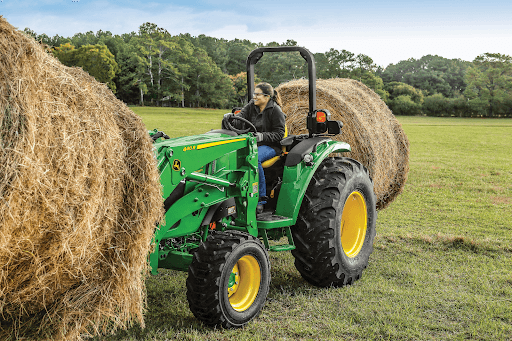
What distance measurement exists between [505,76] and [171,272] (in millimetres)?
70547

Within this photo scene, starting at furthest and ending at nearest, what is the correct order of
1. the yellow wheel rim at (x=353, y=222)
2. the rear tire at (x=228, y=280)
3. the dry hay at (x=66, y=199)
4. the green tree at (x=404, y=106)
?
the green tree at (x=404, y=106), the yellow wheel rim at (x=353, y=222), the rear tire at (x=228, y=280), the dry hay at (x=66, y=199)

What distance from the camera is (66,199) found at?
9.56 ft

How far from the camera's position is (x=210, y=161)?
→ 4.30 meters

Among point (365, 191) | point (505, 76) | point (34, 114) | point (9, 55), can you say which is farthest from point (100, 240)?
point (505, 76)

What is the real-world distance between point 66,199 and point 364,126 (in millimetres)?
5788

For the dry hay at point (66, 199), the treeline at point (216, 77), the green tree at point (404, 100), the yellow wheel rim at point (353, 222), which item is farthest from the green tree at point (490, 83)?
the dry hay at point (66, 199)

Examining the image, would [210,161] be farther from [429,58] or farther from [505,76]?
[429,58]

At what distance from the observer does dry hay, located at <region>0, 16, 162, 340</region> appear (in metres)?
2.72

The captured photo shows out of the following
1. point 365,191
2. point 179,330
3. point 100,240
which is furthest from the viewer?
point 365,191

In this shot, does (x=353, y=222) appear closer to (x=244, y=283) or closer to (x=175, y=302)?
(x=244, y=283)

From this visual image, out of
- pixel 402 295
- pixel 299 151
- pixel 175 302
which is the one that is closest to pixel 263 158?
pixel 299 151

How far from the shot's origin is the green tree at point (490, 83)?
5984 centimetres

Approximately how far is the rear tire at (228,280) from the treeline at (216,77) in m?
47.8

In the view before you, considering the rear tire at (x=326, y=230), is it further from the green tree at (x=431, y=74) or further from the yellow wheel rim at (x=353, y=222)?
the green tree at (x=431, y=74)
